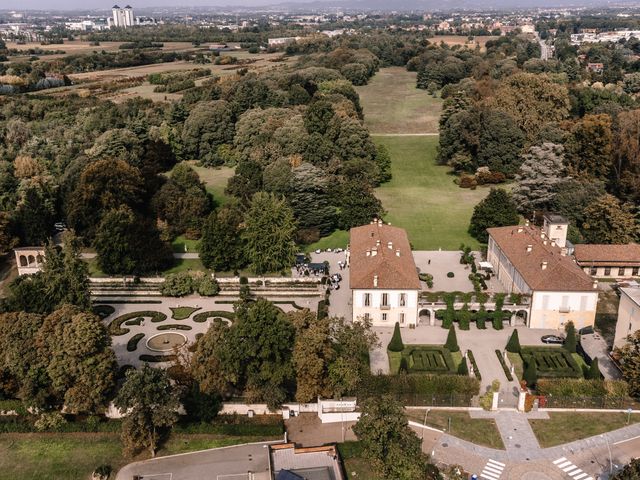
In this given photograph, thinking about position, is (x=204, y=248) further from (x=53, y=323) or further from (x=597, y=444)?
(x=597, y=444)

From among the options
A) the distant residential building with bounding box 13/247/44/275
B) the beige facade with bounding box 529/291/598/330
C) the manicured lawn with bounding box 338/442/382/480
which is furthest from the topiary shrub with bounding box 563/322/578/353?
the distant residential building with bounding box 13/247/44/275

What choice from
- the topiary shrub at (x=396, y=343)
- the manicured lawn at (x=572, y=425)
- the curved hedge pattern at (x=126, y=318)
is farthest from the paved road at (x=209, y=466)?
the curved hedge pattern at (x=126, y=318)

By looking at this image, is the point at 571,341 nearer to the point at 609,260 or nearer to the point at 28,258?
the point at 609,260

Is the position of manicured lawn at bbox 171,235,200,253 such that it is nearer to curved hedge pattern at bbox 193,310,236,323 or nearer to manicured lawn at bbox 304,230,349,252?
manicured lawn at bbox 304,230,349,252

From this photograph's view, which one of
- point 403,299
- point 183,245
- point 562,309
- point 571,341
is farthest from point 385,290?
point 183,245

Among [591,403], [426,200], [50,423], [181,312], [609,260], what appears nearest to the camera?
[50,423]

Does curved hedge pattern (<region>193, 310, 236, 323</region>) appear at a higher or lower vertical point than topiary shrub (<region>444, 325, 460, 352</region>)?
lower
